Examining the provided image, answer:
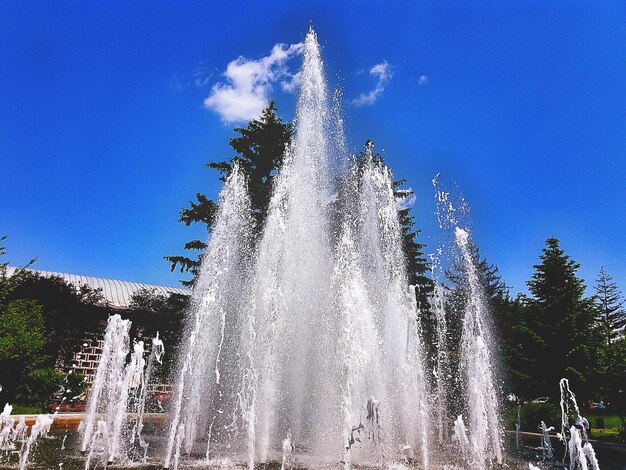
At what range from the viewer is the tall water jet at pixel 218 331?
550 inches

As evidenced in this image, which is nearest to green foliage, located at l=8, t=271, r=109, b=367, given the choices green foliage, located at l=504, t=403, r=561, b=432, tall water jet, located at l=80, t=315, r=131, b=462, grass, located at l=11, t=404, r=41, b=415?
grass, located at l=11, t=404, r=41, b=415

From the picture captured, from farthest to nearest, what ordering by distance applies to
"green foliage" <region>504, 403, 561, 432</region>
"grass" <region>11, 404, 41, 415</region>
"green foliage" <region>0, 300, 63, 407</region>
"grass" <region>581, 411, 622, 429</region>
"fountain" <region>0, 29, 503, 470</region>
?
"grass" <region>581, 411, 622, 429</region> < "green foliage" <region>504, 403, 561, 432</region> < "green foliage" <region>0, 300, 63, 407</region> < "grass" <region>11, 404, 41, 415</region> < "fountain" <region>0, 29, 503, 470</region>

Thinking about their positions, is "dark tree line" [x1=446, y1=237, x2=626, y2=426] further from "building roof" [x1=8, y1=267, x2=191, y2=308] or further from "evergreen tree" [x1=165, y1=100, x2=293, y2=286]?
"building roof" [x1=8, y1=267, x2=191, y2=308]

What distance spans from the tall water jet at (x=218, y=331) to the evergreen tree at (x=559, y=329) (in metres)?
Result: 14.7

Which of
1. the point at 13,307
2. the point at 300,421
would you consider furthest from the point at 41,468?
the point at 13,307

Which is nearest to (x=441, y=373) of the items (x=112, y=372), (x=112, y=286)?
(x=112, y=372)

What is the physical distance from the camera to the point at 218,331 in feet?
49.5

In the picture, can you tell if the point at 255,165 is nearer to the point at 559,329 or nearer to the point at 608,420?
the point at 559,329

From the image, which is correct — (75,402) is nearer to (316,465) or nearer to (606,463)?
(316,465)

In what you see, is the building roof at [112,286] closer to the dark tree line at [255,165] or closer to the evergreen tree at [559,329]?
the dark tree line at [255,165]

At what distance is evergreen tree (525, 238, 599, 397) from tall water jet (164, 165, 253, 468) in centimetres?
1467

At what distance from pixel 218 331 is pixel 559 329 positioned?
1630 centimetres

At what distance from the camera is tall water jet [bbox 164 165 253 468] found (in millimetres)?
13961

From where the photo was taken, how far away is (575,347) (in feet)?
66.8
